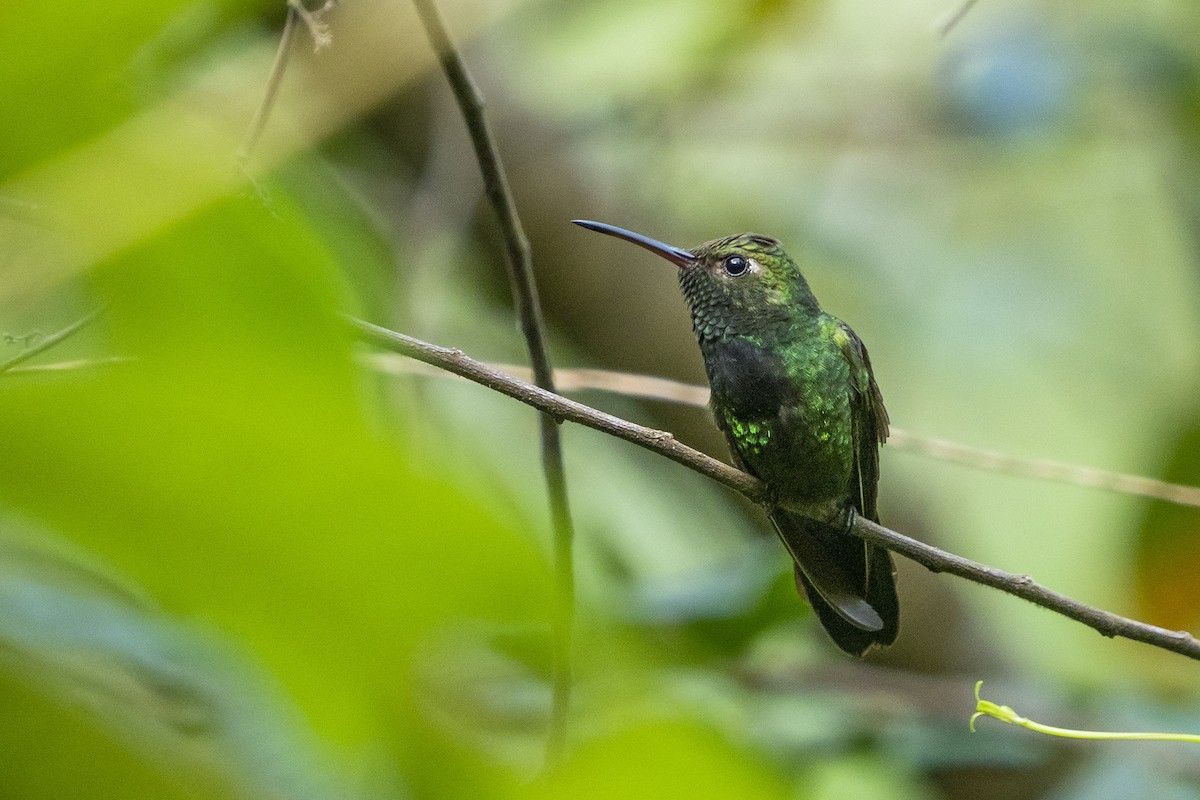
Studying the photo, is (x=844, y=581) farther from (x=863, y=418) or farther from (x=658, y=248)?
(x=658, y=248)

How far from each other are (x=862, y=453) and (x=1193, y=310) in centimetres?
361

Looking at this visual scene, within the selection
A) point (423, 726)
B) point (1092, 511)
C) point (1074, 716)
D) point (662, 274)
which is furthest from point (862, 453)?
point (1092, 511)

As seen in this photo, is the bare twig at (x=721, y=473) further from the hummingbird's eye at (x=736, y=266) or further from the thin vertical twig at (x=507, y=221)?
the hummingbird's eye at (x=736, y=266)

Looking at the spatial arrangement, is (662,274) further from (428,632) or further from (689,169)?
(428,632)

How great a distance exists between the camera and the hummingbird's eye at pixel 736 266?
281cm

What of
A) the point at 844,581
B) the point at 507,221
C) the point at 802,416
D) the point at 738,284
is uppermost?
the point at 507,221

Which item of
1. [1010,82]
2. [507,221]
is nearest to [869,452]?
Result: [507,221]

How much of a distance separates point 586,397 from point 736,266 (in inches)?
56.5

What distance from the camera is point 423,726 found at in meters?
0.53

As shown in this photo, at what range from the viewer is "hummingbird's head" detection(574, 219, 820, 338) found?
2.74 m

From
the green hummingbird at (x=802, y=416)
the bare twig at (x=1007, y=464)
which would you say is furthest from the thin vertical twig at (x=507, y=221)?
the green hummingbird at (x=802, y=416)

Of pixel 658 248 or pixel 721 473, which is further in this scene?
pixel 658 248

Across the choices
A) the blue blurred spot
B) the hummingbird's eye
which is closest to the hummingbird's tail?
the hummingbird's eye

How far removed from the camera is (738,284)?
9.15 feet
